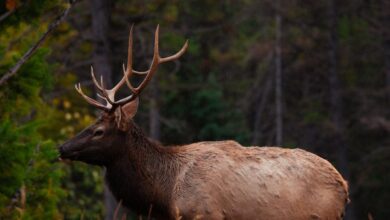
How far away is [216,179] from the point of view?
10.1 metres

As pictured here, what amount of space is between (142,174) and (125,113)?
658 millimetres

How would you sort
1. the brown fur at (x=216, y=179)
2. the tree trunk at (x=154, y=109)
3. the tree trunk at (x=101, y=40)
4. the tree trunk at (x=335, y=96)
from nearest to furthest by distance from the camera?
the brown fur at (x=216, y=179)
the tree trunk at (x=101, y=40)
the tree trunk at (x=154, y=109)
the tree trunk at (x=335, y=96)

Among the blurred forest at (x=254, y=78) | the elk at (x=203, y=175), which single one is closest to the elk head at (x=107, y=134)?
the elk at (x=203, y=175)

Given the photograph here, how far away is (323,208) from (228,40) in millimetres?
36608

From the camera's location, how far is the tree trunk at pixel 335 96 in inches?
1428

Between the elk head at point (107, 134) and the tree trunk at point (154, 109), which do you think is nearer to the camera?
the elk head at point (107, 134)

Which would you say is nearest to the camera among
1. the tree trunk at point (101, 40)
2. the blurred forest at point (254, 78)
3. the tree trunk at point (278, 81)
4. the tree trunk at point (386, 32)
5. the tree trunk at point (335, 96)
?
the tree trunk at point (101, 40)

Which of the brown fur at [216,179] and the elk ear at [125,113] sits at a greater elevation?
the elk ear at [125,113]

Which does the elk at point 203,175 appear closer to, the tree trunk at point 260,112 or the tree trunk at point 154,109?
the tree trunk at point 154,109

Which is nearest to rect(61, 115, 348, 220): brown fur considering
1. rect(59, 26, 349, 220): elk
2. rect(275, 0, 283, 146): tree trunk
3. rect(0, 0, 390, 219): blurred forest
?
rect(59, 26, 349, 220): elk

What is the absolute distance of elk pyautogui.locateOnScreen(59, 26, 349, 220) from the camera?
10.1 metres

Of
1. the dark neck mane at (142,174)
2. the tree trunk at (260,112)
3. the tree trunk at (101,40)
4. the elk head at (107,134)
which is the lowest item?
the tree trunk at (260,112)

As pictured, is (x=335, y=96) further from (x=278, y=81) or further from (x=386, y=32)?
(x=386, y=32)

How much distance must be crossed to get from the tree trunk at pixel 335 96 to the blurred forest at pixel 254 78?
4 cm
